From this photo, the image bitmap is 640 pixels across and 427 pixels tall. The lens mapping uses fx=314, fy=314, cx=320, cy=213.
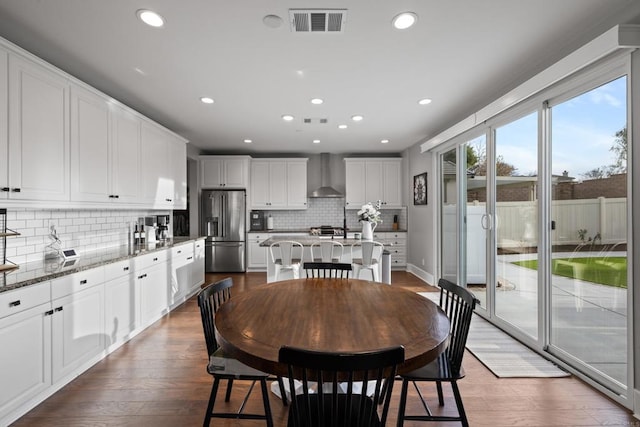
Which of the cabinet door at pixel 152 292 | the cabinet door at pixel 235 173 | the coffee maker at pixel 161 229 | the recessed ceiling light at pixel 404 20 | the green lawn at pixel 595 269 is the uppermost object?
the recessed ceiling light at pixel 404 20

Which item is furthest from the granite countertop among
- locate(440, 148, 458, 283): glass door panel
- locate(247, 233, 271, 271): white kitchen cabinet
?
locate(440, 148, 458, 283): glass door panel

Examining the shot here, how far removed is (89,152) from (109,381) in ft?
6.52

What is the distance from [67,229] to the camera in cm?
308

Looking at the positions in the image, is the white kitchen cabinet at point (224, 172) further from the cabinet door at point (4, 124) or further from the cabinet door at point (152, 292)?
the cabinet door at point (4, 124)

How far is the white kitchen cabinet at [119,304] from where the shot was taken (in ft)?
9.17

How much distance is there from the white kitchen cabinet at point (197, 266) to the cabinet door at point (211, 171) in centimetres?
192

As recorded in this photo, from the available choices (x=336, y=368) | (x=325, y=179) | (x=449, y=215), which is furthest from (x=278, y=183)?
(x=336, y=368)

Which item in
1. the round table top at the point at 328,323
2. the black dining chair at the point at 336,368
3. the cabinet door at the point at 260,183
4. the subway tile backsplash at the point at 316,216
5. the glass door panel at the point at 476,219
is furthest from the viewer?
the subway tile backsplash at the point at 316,216

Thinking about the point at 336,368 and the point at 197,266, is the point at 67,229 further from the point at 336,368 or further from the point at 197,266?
the point at 336,368

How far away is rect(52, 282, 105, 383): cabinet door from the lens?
222cm

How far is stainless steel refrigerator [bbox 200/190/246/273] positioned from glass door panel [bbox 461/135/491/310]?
14.0ft

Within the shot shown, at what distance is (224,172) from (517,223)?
536 centimetres

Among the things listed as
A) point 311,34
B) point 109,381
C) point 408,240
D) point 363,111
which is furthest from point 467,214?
point 109,381

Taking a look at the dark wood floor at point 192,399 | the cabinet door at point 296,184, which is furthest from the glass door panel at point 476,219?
the cabinet door at point 296,184
